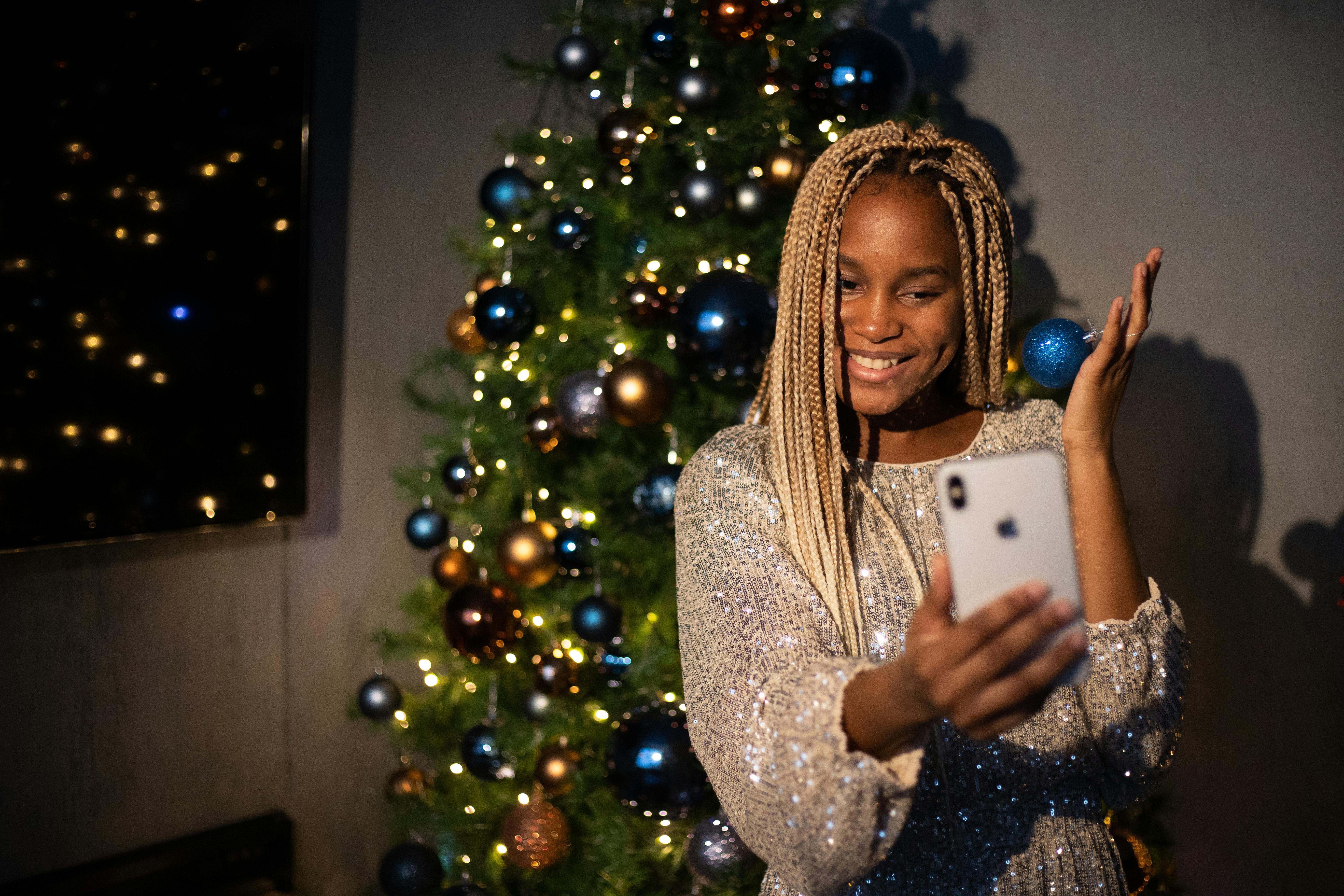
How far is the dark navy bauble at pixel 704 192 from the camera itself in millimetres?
1635

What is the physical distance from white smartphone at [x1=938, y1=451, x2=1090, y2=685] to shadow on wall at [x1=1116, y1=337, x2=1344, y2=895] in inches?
56.6

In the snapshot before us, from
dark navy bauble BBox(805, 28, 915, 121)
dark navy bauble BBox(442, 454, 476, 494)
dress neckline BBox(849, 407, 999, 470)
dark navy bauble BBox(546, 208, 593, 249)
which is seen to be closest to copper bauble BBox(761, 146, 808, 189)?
dark navy bauble BBox(805, 28, 915, 121)

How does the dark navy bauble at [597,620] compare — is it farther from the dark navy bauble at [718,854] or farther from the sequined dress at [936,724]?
the sequined dress at [936,724]

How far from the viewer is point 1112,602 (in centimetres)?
95

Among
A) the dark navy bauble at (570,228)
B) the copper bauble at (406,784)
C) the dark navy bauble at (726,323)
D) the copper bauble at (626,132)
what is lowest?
the copper bauble at (406,784)

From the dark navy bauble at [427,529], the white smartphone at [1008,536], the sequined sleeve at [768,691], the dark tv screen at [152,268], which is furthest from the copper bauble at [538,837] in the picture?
the white smartphone at [1008,536]

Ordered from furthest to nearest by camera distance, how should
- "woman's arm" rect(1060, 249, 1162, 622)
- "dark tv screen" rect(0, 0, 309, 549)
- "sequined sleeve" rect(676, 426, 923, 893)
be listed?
"dark tv screen" rect(0, 0, 309, 549), "woman's arm" rect(1060, 249, 1162, 622), "sequined sleeve" rect(676, 426, 923, 893)

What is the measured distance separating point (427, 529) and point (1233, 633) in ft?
5.77

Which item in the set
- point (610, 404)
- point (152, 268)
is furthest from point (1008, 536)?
point (152, 268)

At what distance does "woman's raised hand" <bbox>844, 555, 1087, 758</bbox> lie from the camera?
57cm

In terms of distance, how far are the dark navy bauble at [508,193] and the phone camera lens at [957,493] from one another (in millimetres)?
1507

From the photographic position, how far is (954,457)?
1.13m

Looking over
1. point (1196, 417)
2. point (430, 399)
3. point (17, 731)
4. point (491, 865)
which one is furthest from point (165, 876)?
point (1196, 417)

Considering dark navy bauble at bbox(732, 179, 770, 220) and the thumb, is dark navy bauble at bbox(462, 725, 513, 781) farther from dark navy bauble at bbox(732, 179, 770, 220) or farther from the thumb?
the thumb
